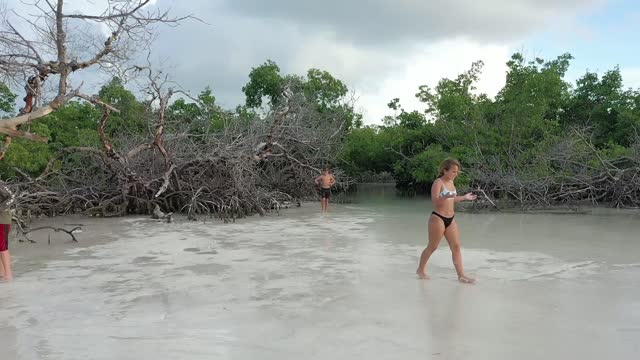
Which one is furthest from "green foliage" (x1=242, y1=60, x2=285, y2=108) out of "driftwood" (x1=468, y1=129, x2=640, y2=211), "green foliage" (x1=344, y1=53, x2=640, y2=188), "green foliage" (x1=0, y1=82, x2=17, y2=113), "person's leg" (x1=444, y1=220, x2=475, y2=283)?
"person's leg" (x1=444, y1=220, x2=475, y2=283)

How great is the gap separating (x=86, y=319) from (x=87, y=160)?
13576 millimetres

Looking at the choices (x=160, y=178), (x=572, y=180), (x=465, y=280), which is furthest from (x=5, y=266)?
(x=572, y=180)

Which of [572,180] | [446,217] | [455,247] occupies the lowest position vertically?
[455,247]

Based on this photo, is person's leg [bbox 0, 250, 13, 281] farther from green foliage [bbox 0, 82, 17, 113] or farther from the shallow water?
green foliage [bbox 0, 82, 17, 113]

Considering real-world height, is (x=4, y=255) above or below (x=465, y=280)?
above

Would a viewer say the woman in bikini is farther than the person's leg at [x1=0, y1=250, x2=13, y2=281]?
No

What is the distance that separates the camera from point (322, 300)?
226 inches

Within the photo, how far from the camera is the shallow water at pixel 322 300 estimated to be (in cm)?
432

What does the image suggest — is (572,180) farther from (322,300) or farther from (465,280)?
(322,300)

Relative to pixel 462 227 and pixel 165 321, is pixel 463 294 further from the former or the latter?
pixel 462 227

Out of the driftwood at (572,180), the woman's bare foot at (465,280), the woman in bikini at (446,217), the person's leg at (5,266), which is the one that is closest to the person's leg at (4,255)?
the person's leg at (5,266)

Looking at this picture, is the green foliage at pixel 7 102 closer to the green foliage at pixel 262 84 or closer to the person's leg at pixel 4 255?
the green foliage at pixel 262 84

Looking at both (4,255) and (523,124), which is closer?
(4,255)

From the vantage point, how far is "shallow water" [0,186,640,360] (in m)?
4.32
